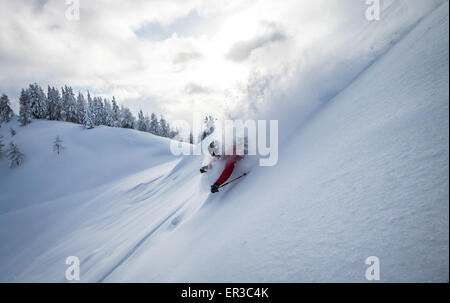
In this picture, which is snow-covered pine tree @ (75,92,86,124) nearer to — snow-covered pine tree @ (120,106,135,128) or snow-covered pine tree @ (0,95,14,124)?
snow-covered pine tree @ (120,106,135,128)

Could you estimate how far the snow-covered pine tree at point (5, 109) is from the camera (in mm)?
44875

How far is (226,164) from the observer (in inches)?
196

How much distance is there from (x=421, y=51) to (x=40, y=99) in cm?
6746

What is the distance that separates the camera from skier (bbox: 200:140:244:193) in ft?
14.6

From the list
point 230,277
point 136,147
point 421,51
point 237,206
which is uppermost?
point 136,147

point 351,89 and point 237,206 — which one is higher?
point 351,89

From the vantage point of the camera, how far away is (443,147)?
1.49 meters

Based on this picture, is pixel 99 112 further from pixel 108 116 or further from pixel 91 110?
pixel 91 110

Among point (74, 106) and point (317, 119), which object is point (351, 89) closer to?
point (317, 119)

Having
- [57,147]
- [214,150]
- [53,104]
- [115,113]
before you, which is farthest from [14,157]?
[214,150]

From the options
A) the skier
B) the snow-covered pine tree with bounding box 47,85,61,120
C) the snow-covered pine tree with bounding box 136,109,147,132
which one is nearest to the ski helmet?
the skier

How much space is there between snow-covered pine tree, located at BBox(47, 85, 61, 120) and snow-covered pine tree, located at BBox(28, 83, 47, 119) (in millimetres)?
1423

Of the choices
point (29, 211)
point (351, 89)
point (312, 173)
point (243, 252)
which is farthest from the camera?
point (29, 211)

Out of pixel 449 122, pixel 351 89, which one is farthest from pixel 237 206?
pixel 351 89
